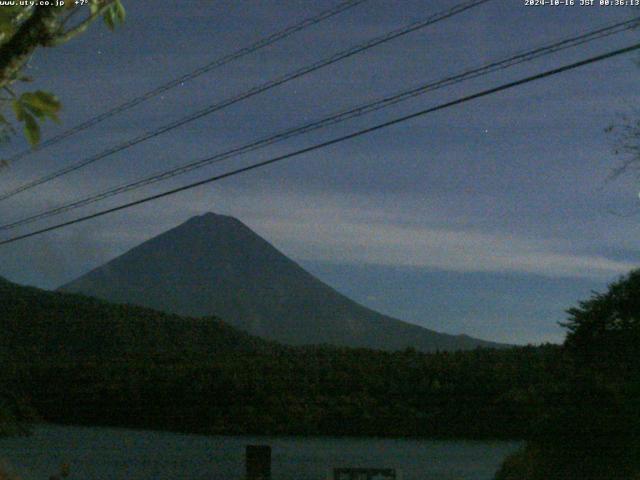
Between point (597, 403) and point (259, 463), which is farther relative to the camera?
point (259, 463)

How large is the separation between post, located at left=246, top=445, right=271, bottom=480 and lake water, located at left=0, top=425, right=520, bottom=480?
234 centimetres

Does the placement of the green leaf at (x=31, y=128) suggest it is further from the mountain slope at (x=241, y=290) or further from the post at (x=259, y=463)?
the mountain slope at (x=241, y=290)

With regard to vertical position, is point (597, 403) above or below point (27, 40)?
below

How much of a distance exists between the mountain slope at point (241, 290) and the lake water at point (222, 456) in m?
10.6

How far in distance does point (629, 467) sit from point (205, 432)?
40.1ft

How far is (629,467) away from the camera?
8844 mm

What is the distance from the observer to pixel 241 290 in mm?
38188

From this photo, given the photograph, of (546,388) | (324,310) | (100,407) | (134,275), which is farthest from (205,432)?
(134,275)

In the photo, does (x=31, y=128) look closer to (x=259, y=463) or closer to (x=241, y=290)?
(x=259, y=463)

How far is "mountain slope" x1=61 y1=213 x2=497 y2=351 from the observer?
30750mm

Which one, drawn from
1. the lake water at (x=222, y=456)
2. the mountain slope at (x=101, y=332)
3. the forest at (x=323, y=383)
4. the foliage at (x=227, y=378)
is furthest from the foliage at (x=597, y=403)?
the mountain slope at (x=101, y=332)

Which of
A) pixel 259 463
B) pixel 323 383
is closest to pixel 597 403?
pixel 259 463

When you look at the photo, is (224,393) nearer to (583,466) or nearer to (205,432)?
(205,432)

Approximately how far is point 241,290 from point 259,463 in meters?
27.9
